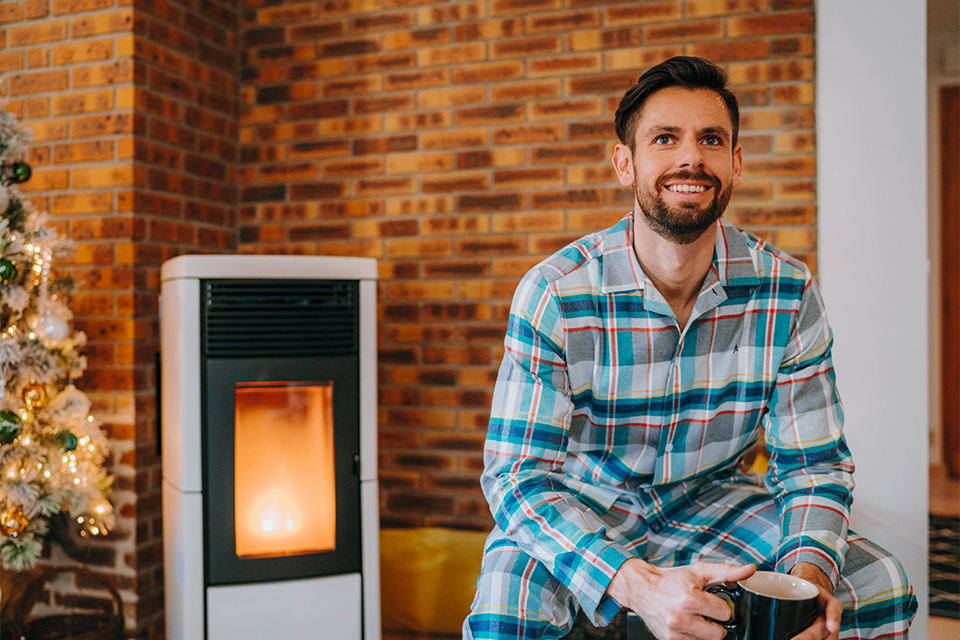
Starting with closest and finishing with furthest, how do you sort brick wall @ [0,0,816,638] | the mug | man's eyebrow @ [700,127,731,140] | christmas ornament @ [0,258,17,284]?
1. the mug
2. man's eyebrow @ [700,127,731,140]
3. christmas ornament @ [0,258,17,284]
4. brick wall @ [0,0,816,638]

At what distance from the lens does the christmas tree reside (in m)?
1.70

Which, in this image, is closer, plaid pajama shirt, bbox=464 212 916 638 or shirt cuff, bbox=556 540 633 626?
shirt cuff, bbox=556 540 633 626

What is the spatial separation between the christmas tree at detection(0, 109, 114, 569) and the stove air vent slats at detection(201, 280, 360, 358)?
1.48 ft

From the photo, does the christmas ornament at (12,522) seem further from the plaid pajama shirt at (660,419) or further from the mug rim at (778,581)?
the mug rim at (778,581)

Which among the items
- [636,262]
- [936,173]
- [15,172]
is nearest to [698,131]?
[636,262]

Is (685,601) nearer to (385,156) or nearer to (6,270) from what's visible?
(6,270)

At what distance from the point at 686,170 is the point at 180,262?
3.92 ft

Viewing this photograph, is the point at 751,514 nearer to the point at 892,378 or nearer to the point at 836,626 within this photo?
the point at 836,626

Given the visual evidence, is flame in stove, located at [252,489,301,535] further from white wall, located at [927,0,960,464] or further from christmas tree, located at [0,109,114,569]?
white wall, located at [927,0,960,464]

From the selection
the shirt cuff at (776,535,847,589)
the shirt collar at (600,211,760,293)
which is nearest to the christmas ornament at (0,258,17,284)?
the shirt collar at (600,211,760,293)

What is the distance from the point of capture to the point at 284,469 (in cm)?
178

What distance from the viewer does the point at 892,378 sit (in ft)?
6.36

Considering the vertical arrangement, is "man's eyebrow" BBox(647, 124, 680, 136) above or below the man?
above

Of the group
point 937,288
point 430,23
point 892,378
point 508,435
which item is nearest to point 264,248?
point 430,23
